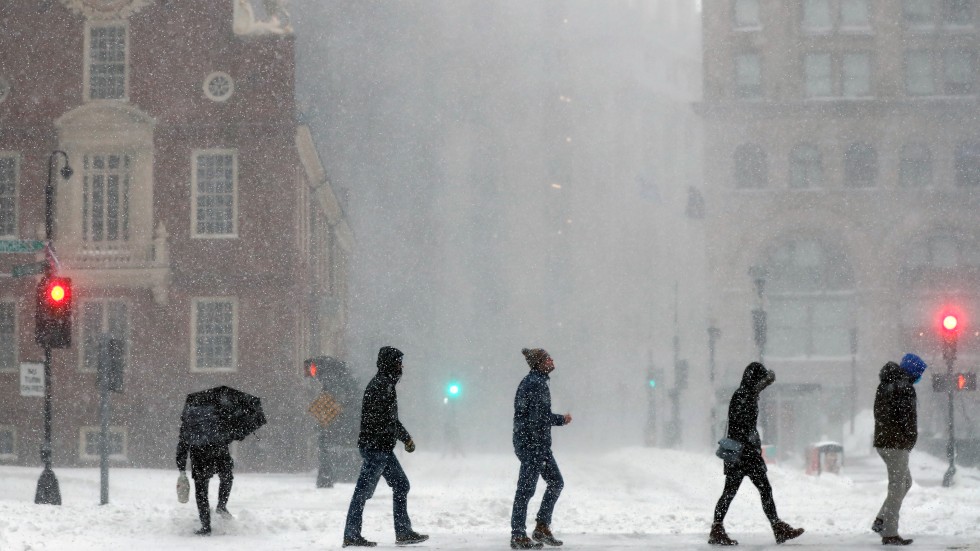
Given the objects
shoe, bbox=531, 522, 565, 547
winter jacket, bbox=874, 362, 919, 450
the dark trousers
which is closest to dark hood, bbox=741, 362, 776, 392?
the dark trousers

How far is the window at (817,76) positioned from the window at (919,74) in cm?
409

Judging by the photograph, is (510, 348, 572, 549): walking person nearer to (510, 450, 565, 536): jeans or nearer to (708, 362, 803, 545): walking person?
(510, 450, 565, 536): jeans

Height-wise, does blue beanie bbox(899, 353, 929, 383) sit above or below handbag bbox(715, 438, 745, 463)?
above

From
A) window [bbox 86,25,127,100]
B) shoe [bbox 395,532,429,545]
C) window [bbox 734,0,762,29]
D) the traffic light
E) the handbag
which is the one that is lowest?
shoe [bbox 395,532,429,545]

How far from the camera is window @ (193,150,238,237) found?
3716 cm

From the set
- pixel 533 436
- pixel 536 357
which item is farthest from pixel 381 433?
pixel 536 357

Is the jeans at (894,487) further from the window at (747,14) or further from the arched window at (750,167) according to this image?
the window at (747,14)

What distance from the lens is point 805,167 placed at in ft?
231

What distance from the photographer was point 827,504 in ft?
78.8

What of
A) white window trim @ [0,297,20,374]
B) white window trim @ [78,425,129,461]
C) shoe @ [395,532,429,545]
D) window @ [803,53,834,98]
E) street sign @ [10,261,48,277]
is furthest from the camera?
window @ [803,53,834,98]

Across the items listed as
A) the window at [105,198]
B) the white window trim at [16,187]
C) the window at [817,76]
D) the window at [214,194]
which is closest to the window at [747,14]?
the window at [817,76]

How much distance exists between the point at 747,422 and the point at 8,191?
2996cm

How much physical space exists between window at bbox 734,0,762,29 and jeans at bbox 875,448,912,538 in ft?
200

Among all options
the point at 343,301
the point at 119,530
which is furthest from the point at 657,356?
the point at 119,530
